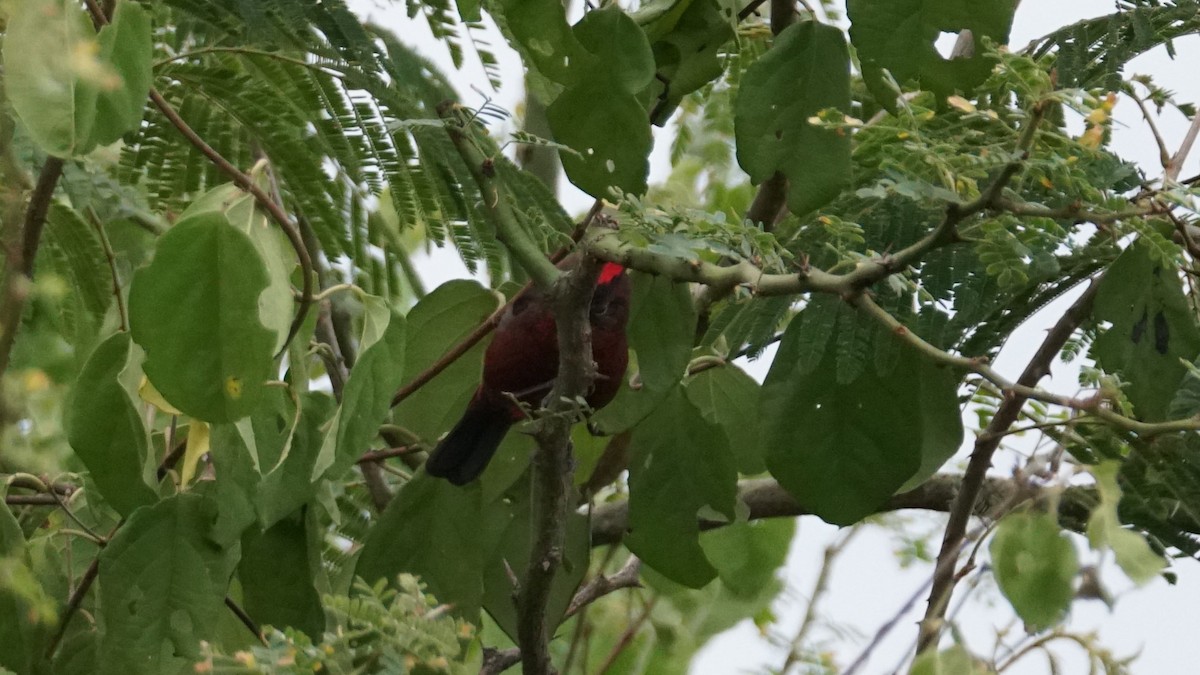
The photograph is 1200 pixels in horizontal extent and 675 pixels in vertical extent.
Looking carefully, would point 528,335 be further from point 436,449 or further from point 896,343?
point 896,343

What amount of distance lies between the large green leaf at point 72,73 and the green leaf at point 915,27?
45 centimetres

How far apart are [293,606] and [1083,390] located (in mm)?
634

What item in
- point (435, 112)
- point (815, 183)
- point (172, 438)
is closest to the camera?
point (815, 183)

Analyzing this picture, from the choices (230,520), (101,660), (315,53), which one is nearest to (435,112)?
(315,53)

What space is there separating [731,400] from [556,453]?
0.99 ft

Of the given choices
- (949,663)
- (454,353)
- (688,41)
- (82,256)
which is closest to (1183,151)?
(688,41)

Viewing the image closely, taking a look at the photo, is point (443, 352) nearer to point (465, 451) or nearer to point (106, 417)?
point (465, 451)

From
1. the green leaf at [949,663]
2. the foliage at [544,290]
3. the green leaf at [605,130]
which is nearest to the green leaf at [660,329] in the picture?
the foliage at [544,290]

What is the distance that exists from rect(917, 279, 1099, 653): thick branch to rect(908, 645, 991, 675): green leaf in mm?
221

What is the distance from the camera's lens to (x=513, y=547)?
1.29 meters

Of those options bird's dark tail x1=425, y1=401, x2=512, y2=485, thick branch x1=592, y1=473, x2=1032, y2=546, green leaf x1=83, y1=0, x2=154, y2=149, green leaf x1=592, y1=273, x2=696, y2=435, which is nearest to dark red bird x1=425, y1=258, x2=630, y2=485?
bird's dark tail x1=425, y1=401, x2=512, y2=485

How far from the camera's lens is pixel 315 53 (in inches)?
45.4

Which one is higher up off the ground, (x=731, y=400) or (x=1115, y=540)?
(x=1115, y=540)

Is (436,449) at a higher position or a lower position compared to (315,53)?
lower
